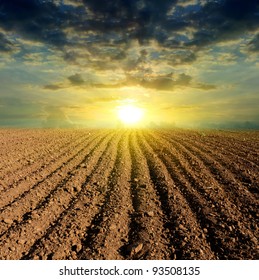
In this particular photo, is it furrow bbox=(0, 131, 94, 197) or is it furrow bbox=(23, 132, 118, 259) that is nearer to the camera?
furrow bbox=(23, 132, 118, 259)

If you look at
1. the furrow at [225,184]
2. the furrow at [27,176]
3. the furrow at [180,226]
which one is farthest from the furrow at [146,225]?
the furrow at [27,176]

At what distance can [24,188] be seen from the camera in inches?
316

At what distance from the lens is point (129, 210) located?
658cm

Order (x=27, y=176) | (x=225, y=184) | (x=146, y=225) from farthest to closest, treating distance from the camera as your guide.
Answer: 1. (x=27, y=176)
2. (x=225, y=184)
3. (x=146, y=225)

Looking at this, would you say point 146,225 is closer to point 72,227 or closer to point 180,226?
point 180,226

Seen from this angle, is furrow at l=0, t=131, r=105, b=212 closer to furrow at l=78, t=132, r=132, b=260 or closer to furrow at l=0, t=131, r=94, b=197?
furrow at l=0, t=131, r=94, b=197

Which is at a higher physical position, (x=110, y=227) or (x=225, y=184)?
(x=225, y=184)

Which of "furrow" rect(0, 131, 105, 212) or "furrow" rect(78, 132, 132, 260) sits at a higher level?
"furrow" rect(0, 131, 105, 212)

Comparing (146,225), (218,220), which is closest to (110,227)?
(146,225)

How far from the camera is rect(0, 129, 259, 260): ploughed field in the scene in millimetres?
4914

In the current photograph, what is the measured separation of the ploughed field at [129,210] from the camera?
4914 millimetres

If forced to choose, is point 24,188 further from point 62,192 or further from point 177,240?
point 177,240

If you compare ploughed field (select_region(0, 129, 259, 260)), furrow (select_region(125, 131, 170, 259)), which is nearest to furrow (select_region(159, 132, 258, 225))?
ploughed field (select_region(0, 129, 259, 260))
